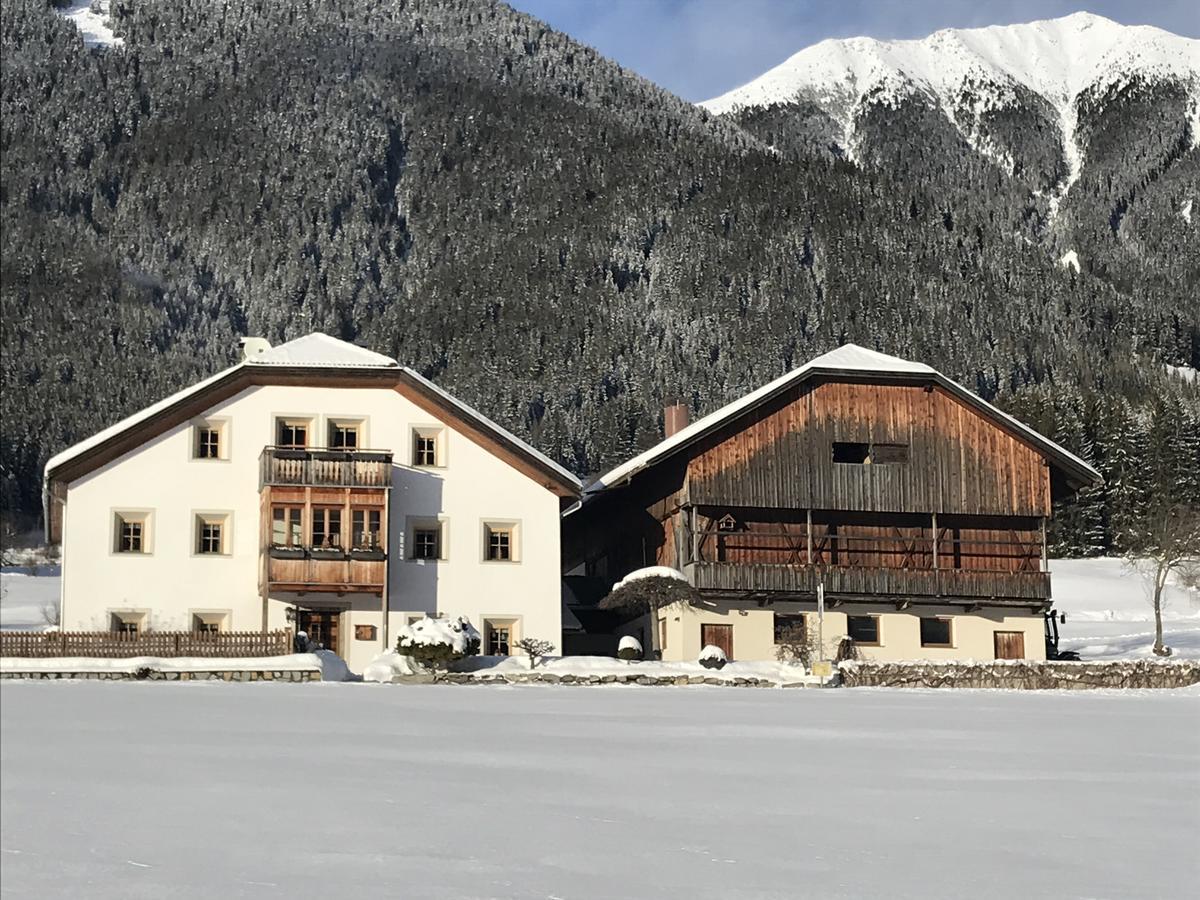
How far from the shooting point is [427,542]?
44000 mm

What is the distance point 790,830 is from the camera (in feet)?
39.8

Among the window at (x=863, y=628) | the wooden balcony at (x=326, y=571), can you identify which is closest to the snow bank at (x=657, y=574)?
the window at (x=863, y=628)

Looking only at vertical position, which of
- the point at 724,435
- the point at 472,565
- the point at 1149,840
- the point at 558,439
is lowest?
the point at 1149,840

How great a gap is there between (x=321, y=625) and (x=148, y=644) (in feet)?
24.5

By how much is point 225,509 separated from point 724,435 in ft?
46.4

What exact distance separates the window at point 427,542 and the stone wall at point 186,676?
35.2 feet

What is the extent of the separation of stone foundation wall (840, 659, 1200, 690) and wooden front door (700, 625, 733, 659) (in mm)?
8607

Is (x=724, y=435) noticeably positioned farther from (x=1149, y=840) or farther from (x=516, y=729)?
(x=1149, y=840)

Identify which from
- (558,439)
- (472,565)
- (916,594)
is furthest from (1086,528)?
(558,439)

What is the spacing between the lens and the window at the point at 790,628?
4634cm

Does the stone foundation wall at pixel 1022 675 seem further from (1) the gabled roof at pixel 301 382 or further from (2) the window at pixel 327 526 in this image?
(2) the window at pixel 327 526

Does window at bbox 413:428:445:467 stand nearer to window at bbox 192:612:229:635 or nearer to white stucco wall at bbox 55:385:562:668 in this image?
white stucco wall at bbox 55:385:562:668

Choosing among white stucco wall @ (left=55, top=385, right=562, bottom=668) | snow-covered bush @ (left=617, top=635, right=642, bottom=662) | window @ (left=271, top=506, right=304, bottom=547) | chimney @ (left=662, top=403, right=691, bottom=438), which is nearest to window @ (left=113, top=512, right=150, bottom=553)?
white stucco wall @ (left=55, top=385, right=562, bottom=668)

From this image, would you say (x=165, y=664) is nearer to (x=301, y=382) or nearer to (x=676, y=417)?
(x=301, y=382)
